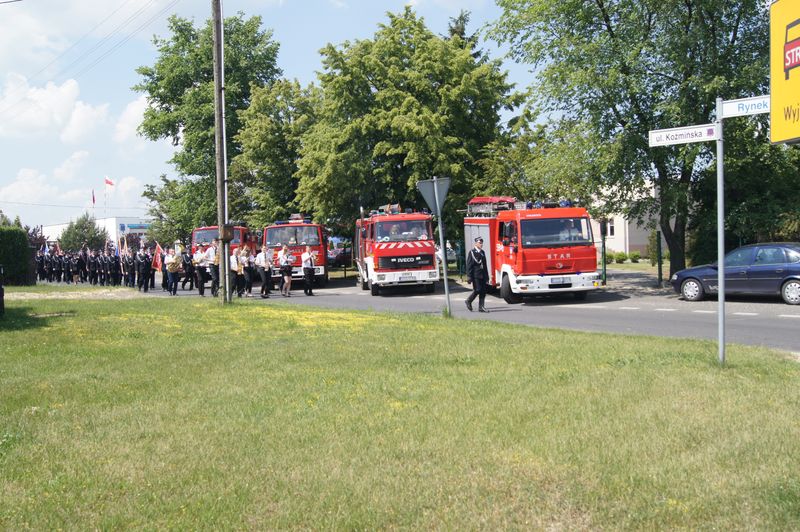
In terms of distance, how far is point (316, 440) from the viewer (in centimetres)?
620

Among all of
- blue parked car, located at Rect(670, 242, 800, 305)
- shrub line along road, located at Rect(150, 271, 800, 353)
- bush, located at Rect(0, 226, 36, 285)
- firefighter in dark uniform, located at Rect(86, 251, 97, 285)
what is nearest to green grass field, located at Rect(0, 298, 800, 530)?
shrub line along road, located at Rect(150, 271, 800, 353)

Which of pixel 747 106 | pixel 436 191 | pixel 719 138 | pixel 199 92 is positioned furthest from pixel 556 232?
pixel 199 92

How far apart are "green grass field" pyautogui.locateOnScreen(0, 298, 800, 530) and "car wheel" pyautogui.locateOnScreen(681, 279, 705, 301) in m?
9.88

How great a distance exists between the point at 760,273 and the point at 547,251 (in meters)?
5.25

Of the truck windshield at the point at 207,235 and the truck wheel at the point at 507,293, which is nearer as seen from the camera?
the truck wheel at the point at 507,293

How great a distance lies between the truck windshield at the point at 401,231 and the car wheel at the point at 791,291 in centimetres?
1153

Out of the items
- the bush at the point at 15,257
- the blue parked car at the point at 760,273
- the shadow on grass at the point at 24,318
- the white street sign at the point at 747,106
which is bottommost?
the shadow on grass at the point at 24,318

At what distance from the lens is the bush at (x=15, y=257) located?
33.0 metres

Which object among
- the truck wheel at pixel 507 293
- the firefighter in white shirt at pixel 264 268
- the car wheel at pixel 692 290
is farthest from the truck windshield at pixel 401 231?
the car wheel at pixel 692 290

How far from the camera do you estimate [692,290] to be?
20.7 meters

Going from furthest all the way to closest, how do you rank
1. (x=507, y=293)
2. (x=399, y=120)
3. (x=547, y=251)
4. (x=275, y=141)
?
(x=275, y=141) < (x=399, y=120) < (x=507, y=293) < (x=547, y=251)

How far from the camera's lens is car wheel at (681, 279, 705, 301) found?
20.5 m

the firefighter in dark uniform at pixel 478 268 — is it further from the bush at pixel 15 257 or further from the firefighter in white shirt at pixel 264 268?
the bush at pixel 15 257

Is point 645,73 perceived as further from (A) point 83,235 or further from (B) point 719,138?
(A) point 83,235
